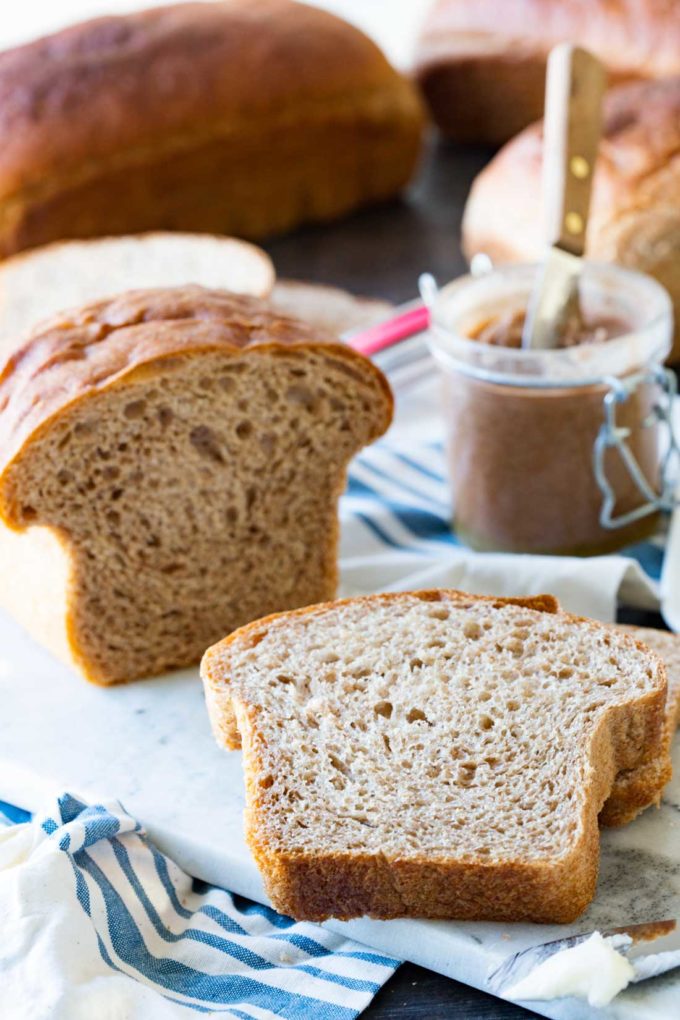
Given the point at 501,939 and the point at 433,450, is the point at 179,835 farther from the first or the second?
the point at 433,450

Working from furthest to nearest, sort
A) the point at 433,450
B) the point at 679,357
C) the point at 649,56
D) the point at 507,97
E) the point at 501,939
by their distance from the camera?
the point at 507,97 → the point at 649,56 → the point at 679,357 → the point at 433,450 → the point at 501,939

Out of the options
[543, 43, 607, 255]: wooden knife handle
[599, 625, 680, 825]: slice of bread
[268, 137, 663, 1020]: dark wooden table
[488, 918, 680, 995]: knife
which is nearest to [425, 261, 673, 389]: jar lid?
[543, 43, 607, 255]: wooden knife handle

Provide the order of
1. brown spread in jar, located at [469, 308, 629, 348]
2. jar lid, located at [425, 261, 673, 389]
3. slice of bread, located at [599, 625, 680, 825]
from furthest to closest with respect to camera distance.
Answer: brown spread in jar, located at [469, 308, 629, 348], jar lid, located at [425, 261, 673, 389], slice of bread, located at [599, 625, 680, 825]

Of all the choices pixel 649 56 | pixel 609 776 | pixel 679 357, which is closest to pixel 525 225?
pixel 679 357

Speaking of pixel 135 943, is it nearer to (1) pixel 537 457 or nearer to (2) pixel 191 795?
(2) pixel 191 795

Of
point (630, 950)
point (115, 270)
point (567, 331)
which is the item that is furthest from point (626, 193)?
point (630, 950)

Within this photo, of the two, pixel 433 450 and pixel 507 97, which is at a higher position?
pixel 507 97

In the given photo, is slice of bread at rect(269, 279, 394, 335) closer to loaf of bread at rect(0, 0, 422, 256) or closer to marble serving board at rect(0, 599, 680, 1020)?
loaf of bread at rect(0, 0, 422, 256)
